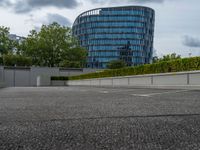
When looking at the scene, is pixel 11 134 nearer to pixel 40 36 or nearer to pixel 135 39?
pixel 40 36

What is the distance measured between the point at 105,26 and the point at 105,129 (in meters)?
104

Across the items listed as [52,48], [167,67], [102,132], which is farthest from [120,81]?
[52,48]

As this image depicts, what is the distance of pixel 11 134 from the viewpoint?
331cm

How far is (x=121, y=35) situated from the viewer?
105500mm

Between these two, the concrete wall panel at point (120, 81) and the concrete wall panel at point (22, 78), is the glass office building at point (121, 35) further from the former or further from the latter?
the concrete wall panel at point (120, 81)

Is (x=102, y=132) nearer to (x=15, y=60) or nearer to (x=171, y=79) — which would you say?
(x=171, y=79)

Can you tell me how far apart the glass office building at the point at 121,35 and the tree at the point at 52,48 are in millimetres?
37759

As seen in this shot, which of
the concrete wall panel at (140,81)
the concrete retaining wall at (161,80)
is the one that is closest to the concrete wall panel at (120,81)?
the concrete retaining wall at (161,80)

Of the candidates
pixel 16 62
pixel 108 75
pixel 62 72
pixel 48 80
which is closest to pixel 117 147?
pixel 108 75

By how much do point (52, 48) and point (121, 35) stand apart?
140 feet

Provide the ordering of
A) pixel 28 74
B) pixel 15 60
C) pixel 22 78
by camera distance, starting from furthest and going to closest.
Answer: pixel 15 60, pixel 28 74, pixel 22 78

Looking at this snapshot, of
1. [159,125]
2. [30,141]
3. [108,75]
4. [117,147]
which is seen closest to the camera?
[117,147]

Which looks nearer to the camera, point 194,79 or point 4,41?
point 194,79

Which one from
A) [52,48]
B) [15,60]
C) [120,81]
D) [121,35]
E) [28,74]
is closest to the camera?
[120,81]
